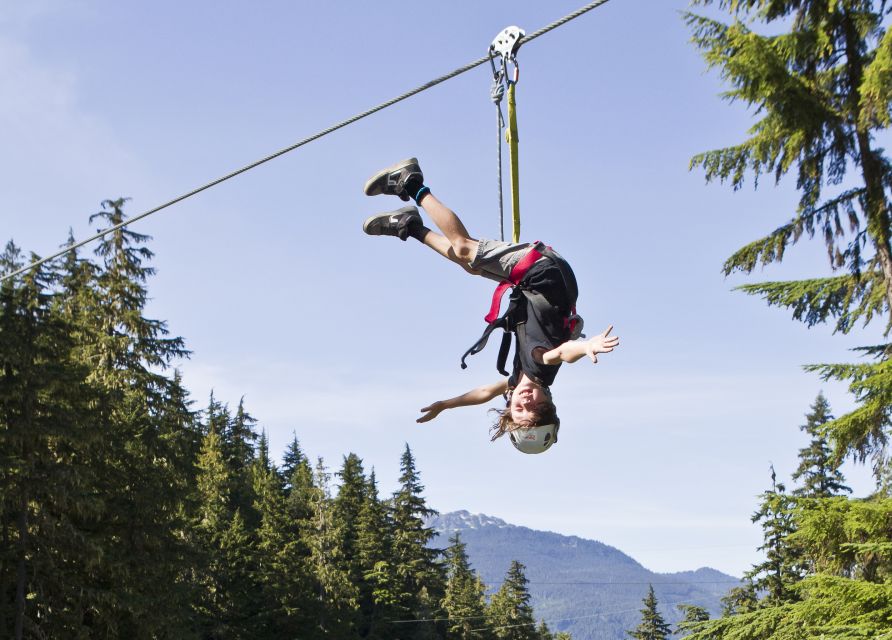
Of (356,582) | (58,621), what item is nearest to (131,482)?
(58,621)

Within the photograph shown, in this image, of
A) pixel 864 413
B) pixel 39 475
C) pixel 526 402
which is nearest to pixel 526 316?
pixel 526 402

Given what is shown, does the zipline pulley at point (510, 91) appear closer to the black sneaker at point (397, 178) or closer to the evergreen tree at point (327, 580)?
the black sneaker at point (397, 178)

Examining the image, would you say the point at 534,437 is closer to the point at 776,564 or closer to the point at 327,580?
the point at 776,564

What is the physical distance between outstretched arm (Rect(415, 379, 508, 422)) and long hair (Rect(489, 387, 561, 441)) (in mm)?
145

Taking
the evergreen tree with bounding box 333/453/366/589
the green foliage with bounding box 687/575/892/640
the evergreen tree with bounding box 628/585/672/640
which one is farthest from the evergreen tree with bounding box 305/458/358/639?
the green foliage with bounding box 687/575/892/640

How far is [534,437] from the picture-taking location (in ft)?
20.9

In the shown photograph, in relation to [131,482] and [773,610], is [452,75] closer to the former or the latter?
[773,610]

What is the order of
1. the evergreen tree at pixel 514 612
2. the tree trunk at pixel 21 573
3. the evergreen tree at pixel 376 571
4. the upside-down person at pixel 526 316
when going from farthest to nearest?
the evergreen tree at pixel 514 612 < the evergreen tree at pixel 376 571 < the tree trunk at pixel 21 573 < the upside-down person at pixel 526 316

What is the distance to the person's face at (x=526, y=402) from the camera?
20.7 feet

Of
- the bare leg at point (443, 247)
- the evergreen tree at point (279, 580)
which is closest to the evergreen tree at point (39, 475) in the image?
the bare leg at point (443, 247)

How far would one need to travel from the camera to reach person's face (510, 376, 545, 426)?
6.32m

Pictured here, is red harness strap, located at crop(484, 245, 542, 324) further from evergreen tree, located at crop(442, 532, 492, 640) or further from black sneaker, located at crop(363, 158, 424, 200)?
evergreen tree, located at crop(442, 532, 492, 640)

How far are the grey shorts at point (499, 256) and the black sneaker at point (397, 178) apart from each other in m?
0.87

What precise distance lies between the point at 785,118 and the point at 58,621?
56.3 feet
